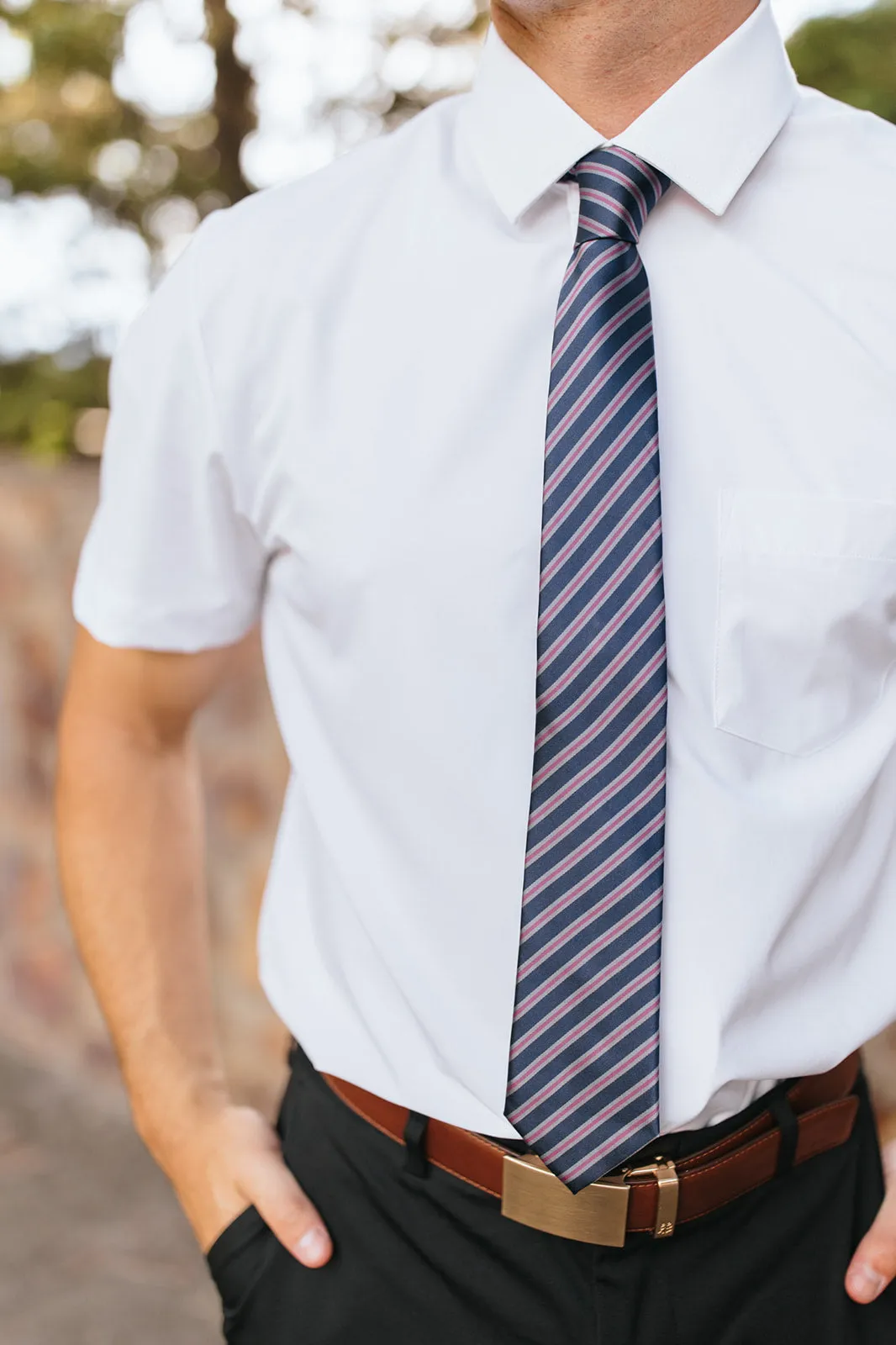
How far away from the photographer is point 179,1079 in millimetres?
1468

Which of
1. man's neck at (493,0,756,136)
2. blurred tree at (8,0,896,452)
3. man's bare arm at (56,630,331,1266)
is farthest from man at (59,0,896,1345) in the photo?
blurred tree at (8,0,896,452)

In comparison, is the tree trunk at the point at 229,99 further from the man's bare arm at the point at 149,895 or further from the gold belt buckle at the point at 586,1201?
the gold belt buckle at the point at 586,1201

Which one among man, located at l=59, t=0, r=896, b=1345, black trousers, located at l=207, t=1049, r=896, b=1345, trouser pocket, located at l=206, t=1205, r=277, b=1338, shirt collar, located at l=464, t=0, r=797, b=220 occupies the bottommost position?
trouser pocket, located at l=206, t=1205, r=277, b=1338

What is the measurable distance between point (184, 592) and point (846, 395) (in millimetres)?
650

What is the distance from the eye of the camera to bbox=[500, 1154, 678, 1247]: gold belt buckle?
1.14m

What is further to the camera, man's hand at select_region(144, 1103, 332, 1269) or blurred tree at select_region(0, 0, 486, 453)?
blurred tree at select_region(0, 0, 486, 453)

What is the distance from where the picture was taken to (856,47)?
2.57 m

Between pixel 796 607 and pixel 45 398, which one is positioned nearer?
pixel 796 607

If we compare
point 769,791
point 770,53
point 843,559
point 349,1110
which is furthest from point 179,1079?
point 770,53

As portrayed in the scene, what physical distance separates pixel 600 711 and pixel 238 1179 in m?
0.66

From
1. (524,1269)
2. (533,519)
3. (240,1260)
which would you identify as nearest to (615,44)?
(533,519)

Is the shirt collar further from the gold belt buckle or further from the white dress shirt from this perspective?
the gold belt buckle

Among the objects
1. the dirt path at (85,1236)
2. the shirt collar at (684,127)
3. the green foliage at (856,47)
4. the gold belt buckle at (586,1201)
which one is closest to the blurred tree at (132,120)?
the green foliage at (856,47)

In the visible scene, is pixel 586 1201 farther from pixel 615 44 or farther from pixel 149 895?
pixel 615 44
